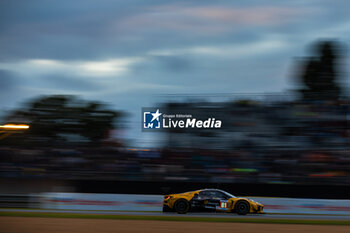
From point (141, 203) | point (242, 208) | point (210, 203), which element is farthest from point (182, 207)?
point (242, 208)

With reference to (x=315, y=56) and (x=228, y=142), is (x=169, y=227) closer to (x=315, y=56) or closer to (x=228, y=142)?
(x=228, y=142)

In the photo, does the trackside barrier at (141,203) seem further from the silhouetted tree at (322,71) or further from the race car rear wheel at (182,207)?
the silhouetted tree at (322,71)

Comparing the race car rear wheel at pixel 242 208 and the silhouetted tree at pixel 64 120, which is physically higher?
the silhouetted tree at pixel 64 120

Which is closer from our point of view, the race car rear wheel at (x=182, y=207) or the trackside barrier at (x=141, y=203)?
the trackside barrier at (x=141, y=203)

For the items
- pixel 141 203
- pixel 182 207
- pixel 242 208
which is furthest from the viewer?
pixel 141 203

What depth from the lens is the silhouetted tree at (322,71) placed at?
105 ft

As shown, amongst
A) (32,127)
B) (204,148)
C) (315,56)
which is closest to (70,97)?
(32,127)

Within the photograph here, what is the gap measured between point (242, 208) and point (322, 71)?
20.8m

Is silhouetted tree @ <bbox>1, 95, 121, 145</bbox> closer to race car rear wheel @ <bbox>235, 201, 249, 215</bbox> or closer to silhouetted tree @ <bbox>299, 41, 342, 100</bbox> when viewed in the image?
race car rear wheel @ <bbox>235, 201, 249, 215</bbox>

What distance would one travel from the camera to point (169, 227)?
11141 mm

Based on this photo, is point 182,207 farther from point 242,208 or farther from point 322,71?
point 322,71

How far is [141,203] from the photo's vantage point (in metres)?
15.2

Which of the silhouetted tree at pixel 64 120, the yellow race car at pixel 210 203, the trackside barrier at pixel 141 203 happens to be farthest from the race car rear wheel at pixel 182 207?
the silhouetted tree at pixel 64 120

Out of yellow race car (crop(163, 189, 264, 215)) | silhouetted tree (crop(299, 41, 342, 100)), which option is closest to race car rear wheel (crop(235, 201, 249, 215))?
yellow race car (crop(163, 189, 264, 215))
